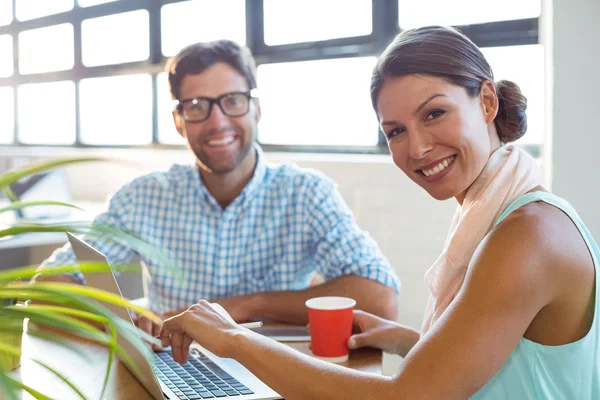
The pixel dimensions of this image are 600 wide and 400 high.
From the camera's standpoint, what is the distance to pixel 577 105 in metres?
2.24

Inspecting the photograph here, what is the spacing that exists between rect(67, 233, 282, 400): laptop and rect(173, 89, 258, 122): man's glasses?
33.8 inches

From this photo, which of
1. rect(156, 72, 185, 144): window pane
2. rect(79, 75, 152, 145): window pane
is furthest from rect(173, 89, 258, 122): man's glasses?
rect(79, 75, 152, 145): window pane

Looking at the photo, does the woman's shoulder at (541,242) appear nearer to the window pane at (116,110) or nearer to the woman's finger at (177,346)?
the woman's finger at (177,346)

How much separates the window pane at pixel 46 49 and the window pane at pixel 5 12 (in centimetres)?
19

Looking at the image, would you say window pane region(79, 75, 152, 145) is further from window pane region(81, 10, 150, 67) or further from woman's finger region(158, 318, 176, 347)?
woman's finger region(158, 318, 176, 347)

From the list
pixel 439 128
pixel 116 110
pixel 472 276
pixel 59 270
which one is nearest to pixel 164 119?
pixel 116 110

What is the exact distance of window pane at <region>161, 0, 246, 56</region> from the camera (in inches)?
142

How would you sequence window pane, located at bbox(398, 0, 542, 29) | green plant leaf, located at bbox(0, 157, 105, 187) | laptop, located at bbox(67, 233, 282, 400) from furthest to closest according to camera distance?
window pane, located at bbox(398, 0, 542, 29) → laptop, located at bbox(67, 233, 282, 400) → green plant leaf, located at bbox(0, 157, 105, 187)

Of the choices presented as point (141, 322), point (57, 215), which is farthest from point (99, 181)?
point (141, 322)

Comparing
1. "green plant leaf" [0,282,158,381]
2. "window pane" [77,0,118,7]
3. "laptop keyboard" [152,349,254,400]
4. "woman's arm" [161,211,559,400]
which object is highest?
"window pane" [77,0,118,7]

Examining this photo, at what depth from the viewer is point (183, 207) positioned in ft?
6.21

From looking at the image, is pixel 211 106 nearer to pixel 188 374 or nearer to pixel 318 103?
pixel 188 374

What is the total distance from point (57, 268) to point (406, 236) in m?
2.32

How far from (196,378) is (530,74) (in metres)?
2.12
